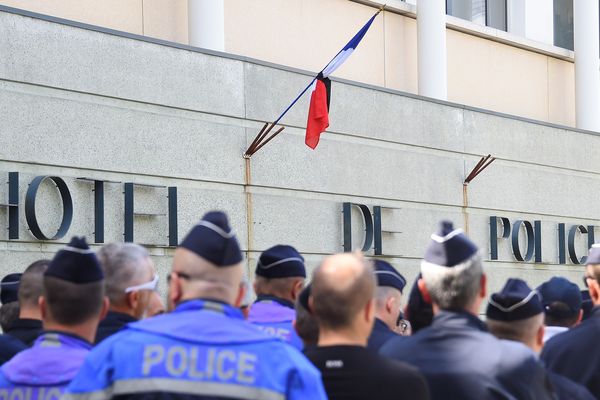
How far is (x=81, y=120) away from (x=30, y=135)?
2.00 ft

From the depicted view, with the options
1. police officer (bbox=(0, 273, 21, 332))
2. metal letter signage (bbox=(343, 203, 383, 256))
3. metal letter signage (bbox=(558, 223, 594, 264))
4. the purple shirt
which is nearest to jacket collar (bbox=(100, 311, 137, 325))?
police officer (bbox=(0, 273, 21, 332))

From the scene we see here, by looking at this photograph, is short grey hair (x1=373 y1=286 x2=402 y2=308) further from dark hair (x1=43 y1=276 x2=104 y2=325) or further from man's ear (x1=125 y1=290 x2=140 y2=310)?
dark hair (x1=43 y1=276 x2=104 y2=325)

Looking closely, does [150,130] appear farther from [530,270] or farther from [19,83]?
[530,270]

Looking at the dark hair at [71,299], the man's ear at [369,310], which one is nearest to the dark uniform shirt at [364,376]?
the man's ear at [369,310]

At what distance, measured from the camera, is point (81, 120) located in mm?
10844

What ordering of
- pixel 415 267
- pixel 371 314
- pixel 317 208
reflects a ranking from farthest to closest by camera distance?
→ pixel 415 267 → pixel 317 208 → pixel 371 314

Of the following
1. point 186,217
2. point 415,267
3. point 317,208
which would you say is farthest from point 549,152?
point 186,217

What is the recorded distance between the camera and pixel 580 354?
529cm

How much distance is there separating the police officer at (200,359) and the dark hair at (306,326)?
173 centimetres

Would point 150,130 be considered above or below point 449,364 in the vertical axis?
above

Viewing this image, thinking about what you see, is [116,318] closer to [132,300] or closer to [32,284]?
[132,300]

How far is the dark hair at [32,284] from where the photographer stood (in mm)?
5318

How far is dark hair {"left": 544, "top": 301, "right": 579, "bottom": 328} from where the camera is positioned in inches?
255

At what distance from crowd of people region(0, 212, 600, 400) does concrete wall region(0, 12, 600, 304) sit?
17.2ft
